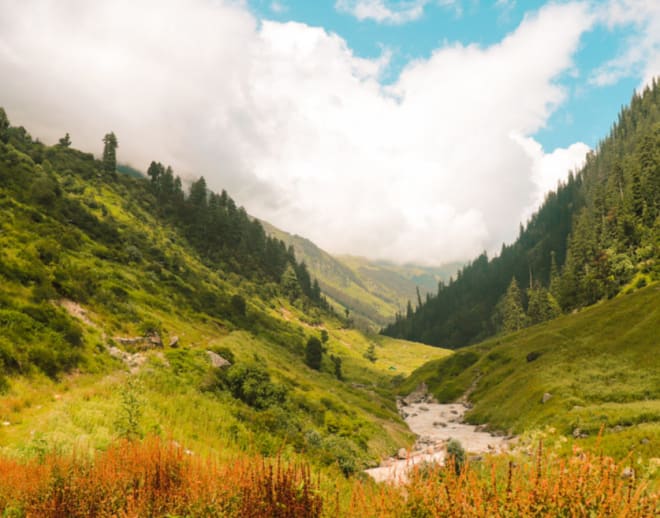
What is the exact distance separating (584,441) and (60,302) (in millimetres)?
45013

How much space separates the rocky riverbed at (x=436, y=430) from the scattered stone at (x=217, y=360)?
51.8 feet

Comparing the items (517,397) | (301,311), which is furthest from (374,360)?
(517,397)

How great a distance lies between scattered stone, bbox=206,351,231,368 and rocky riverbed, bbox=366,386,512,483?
1578 cm

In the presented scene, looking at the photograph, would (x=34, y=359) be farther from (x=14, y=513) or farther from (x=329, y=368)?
(x=329, y=368)

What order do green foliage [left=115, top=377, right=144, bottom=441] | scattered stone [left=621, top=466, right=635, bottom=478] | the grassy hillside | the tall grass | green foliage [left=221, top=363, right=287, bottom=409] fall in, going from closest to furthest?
scattered stone [left=621, top=466, right=635, bottom=478], the tall grass, green foliage [left=115, top=377, right=144, bottom=441], green foliage [left=221, top=363, right=287, bottom=409], the grassy hillside

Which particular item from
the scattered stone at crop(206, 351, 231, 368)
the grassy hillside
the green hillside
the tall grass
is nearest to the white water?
the green hillside

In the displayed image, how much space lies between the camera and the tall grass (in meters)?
6.09

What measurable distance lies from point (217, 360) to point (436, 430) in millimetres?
36641

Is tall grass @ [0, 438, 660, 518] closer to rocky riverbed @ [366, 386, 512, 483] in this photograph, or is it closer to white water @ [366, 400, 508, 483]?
white water @ [366, 400, 508, 483]

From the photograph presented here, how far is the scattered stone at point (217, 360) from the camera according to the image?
3453 centimetres

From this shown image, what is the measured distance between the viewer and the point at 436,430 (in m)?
55.3

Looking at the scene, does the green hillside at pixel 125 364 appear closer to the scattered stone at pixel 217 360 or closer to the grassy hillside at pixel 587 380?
the scattered stone at pixel 217 360

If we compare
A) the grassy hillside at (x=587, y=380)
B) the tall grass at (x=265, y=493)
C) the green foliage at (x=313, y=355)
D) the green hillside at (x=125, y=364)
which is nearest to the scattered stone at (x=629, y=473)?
the tall grass at (x=265, y=493)

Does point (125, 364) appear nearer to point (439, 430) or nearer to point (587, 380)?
point (439, 430)
